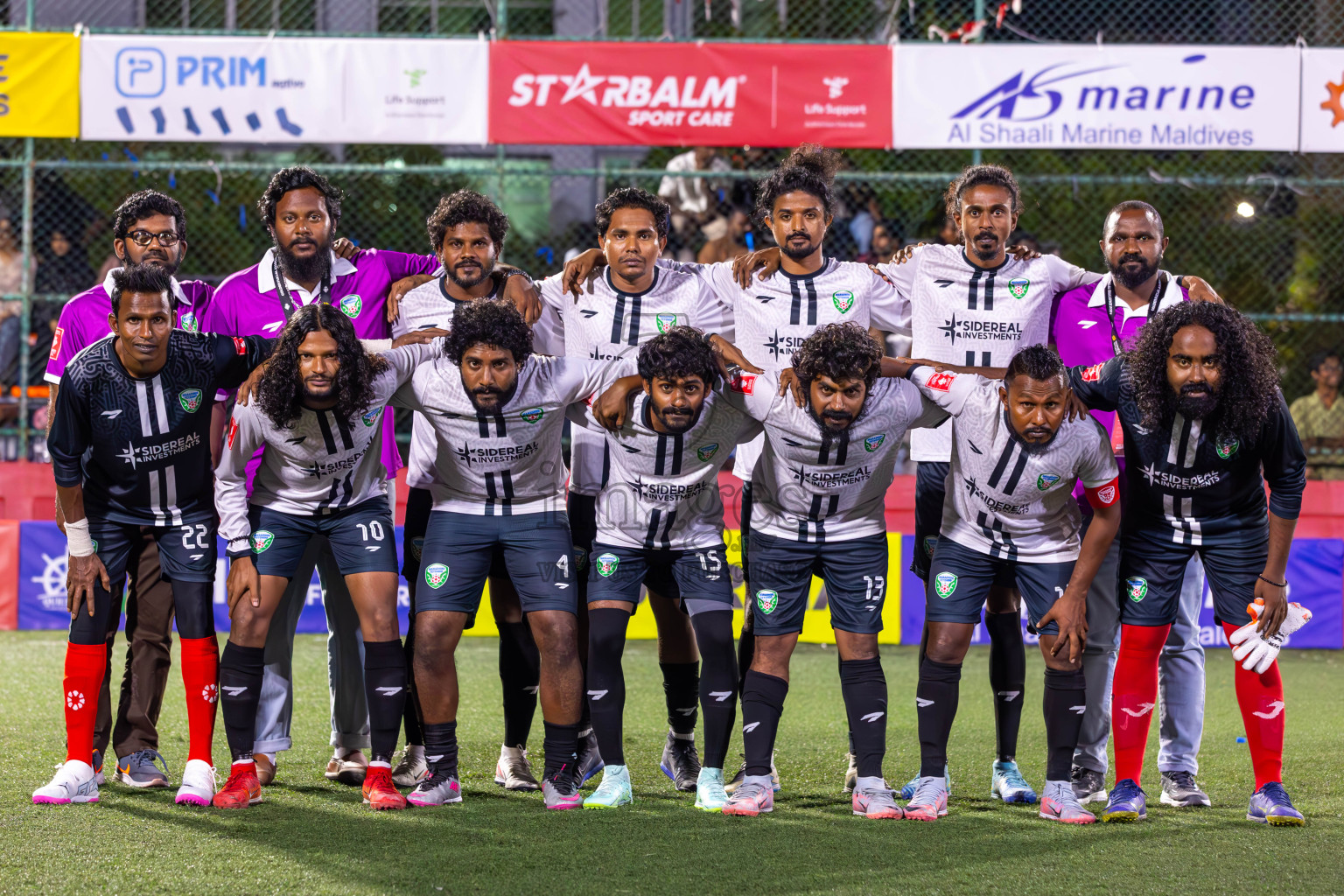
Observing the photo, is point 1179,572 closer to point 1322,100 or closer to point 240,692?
point 240,692

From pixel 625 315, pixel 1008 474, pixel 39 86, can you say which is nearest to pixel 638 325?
pixel 625 315

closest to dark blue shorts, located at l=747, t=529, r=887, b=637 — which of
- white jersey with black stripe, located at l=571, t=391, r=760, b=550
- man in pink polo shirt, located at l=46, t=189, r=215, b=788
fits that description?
white jersey with black stripe, located at l=571, t=391, r=760, b=550

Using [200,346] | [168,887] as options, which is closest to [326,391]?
[200,346]

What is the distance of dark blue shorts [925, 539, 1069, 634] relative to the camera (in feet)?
16.7

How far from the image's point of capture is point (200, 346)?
17.3 ft

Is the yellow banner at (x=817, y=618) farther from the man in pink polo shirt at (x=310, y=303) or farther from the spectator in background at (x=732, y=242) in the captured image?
the man in pink polo shirt at (x=310, y=303)

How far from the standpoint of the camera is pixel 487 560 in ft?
17.0

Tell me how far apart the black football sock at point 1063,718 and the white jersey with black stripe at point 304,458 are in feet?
8.27

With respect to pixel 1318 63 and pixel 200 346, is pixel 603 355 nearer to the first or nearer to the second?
pixel 200 346

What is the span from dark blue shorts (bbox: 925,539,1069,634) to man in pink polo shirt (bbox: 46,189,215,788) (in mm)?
2845

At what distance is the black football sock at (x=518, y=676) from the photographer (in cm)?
548

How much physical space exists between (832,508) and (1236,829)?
172 centimetres

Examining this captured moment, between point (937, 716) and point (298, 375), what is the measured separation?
2.51 meters

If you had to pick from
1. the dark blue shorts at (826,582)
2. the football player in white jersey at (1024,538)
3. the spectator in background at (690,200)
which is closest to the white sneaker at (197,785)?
the dark blue shorts at (826,582)
